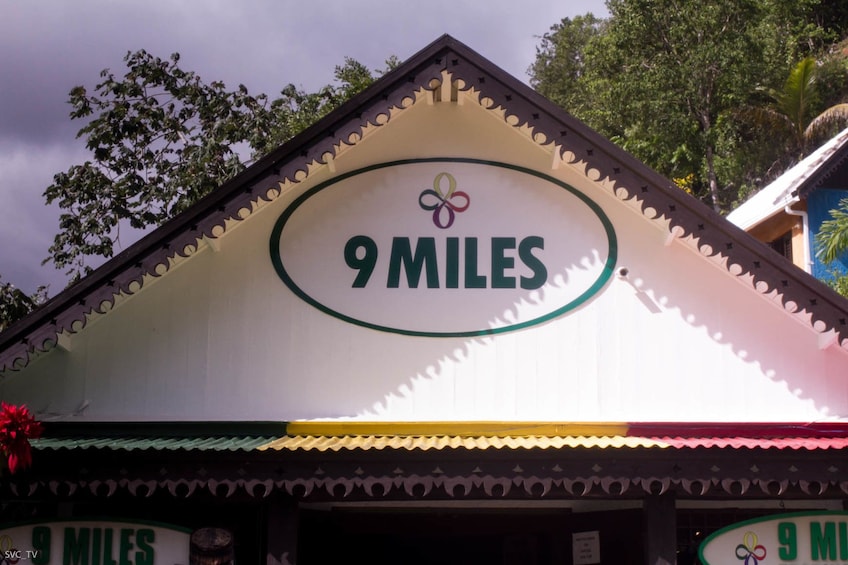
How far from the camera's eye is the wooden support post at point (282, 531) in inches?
351

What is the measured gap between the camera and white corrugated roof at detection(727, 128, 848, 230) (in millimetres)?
20516

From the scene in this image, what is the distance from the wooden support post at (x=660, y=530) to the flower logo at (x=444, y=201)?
3.24 metres

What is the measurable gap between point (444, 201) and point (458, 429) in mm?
2299

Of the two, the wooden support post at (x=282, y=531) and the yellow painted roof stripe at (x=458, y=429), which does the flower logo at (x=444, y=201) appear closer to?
the yellow painted roof stripe at (x=458, y=429)

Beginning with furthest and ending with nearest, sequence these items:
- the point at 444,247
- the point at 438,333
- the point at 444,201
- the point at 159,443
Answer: the point at 444,201
the point at 444,247
the point at 438,333
the point at 159,443

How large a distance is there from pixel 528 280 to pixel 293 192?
2468 mm

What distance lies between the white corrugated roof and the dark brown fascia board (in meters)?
11.5

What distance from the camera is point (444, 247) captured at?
10.1 m

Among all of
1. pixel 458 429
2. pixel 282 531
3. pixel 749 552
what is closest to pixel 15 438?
pixel 282 531

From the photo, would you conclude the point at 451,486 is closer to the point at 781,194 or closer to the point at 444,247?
the point at 444,247

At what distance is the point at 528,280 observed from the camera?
9.98m

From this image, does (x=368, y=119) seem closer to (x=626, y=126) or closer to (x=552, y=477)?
(x=552, y=477)

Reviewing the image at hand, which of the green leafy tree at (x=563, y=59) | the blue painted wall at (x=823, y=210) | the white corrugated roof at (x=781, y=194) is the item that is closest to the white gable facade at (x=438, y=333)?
the white corrugated roof at (x=781, y=194)

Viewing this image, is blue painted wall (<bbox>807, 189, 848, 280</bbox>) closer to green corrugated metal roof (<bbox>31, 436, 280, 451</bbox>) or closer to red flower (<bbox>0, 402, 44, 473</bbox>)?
green corrugated metal roof (<bbox>31, 436, 280, 451</bbox>)
